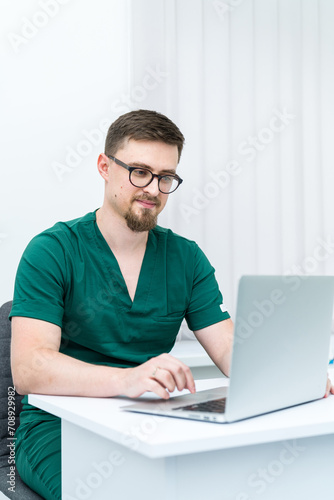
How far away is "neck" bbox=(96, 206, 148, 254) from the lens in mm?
1511

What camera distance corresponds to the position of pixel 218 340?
152 cm

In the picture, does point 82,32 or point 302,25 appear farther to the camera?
point 302,25

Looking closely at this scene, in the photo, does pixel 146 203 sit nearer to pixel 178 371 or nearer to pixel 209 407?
pixel 178 371

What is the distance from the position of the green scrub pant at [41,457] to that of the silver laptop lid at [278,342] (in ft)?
1.69

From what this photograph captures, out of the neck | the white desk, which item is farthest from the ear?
the white desk

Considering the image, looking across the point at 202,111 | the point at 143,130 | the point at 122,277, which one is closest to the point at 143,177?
the point at 143,130

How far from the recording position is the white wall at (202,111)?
216 cm

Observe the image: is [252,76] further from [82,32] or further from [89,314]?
[89,314]

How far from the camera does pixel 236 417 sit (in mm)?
830

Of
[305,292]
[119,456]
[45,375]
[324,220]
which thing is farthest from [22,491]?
[324,220]

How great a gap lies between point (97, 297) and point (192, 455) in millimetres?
629

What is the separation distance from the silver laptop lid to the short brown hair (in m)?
0.66

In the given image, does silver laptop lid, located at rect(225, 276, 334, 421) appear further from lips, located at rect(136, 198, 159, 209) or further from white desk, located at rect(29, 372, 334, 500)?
lips, located at rect(136, 198, 159, 209)

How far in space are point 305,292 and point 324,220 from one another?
76.2 inches
